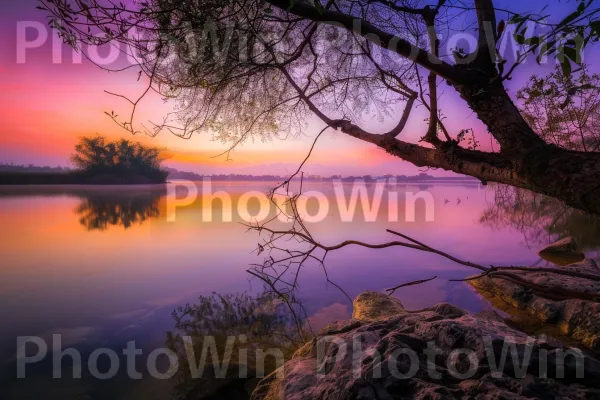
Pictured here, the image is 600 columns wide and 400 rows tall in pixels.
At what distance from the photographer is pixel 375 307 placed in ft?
14.1

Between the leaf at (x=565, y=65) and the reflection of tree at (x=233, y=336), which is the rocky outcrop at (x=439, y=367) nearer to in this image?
the reflection of tree at (x=233, y=336)

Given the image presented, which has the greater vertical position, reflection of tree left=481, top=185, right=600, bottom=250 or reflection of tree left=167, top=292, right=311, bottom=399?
reflection of tree left=481, top=185, right=600, bottom=250

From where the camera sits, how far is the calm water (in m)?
4.60

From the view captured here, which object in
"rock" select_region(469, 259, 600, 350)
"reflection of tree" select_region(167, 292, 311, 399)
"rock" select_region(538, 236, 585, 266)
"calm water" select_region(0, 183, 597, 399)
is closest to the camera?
"reflection of tree" select_region(167, 292, 311, 399)

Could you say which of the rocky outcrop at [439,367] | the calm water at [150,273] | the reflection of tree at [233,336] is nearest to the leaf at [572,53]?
the rocky outcrop at [439,367]

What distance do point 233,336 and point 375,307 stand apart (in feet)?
6.53

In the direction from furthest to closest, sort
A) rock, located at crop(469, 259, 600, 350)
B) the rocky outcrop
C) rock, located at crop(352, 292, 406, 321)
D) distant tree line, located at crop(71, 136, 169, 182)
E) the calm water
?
distant tree line, located at crop(71, 136, 169, 182) < the calm water < rock, located at crop(352, 292, 406, 321) < rock, located at crop(469, 259, 600, 350) < the rocky outcrop

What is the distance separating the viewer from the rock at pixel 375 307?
4066 millimetres

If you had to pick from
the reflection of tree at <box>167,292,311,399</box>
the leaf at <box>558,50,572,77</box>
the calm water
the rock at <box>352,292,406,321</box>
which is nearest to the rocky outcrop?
the reflection of tree at <box>167,292,311,399</box>

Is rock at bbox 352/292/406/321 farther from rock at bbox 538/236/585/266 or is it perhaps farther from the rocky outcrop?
rock at bbox 538/236/585/266

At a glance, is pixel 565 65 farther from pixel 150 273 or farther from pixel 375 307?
pixel 150 273

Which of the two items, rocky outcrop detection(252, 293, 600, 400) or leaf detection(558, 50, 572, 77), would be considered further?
rocky outcrop detection(252, 293, 600, 400)

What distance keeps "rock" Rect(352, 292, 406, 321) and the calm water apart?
677 millimetres

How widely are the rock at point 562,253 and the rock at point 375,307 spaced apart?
724 centimetres
